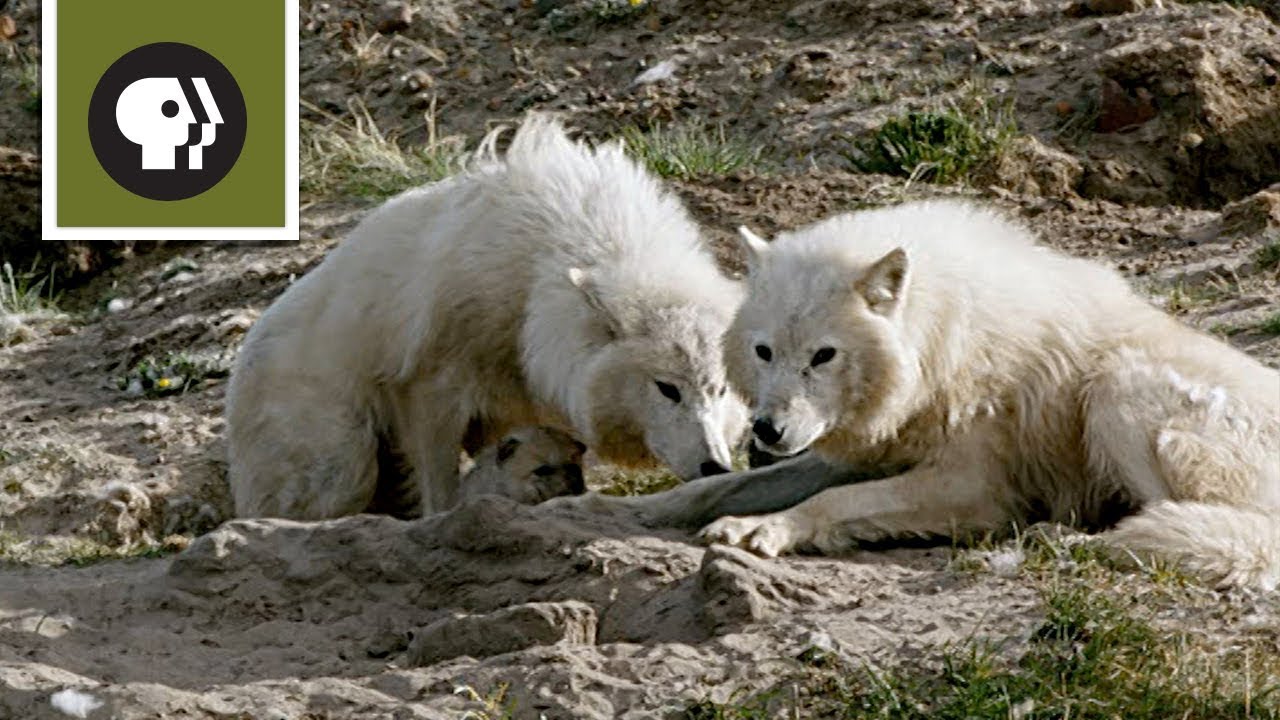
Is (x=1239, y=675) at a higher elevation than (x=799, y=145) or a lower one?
lower

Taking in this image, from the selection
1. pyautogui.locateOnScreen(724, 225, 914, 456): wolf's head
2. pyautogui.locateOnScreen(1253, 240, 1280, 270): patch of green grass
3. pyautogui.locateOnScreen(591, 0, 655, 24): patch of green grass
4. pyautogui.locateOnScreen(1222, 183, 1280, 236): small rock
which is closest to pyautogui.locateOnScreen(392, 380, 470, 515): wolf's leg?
pyautogui.locateOnScreen(724, 225, 914, 456): wolf's head

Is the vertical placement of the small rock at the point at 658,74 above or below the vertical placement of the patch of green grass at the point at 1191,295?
above

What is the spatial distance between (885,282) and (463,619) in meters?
1.81

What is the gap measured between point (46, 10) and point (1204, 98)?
676cm

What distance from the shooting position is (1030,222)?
1102cm

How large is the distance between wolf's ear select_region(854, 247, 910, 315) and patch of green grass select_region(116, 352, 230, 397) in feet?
15.8

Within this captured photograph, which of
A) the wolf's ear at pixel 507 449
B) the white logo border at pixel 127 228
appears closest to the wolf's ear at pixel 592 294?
the wolf's ear at pixel 507 449

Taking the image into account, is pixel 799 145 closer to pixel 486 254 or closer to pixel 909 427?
pixel 486 254

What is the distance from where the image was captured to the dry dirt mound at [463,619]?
232 inches

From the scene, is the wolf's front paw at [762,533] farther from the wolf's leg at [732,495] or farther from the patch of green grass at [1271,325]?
the patch of green grass at [1271,325]

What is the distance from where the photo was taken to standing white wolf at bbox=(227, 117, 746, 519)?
852cm

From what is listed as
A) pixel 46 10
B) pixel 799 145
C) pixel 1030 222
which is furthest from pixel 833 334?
pixel 46 10

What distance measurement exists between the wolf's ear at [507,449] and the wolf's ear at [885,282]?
1.78 metres

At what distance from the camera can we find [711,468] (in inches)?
325
